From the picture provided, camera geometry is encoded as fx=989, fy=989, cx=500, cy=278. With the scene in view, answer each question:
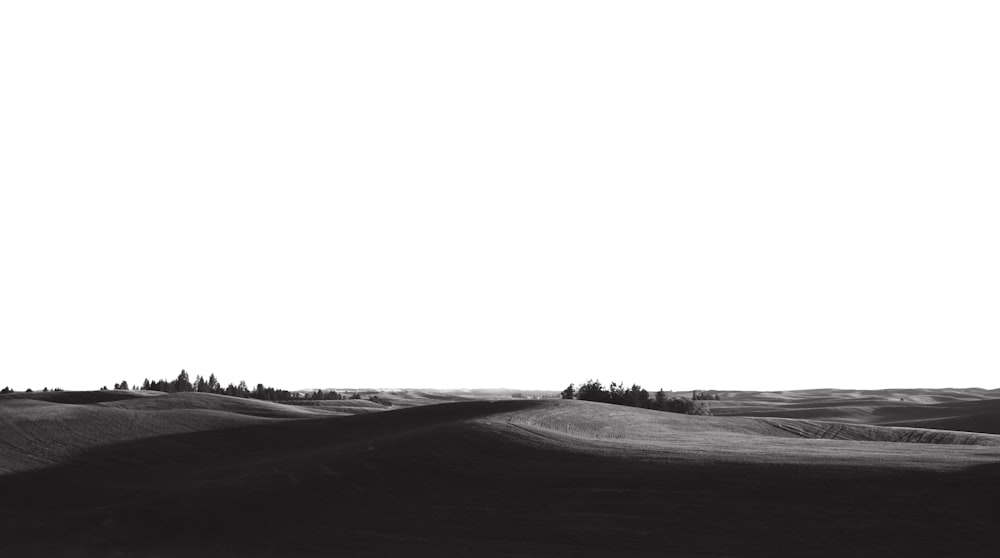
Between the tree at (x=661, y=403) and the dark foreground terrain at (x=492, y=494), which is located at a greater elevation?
the tree at (x=661, y=403)

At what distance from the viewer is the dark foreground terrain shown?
19344 mm

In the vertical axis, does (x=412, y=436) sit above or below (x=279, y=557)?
above

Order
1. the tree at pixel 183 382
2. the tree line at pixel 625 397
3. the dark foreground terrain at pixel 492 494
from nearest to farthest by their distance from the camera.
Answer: the dark foreground terrain at pixel 492 494
the tree line at pixel 625 397
the tree at pixel 183 382

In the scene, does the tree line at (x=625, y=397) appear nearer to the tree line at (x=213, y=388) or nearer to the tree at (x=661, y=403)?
the tree at (x=661, y=403)

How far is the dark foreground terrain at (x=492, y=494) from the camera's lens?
1934cm

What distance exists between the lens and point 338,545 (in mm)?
20453

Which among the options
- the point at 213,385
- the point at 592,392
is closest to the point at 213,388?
the point at 213,385

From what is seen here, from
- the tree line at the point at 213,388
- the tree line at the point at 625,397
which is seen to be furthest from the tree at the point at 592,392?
the tree line at the point at 213,388

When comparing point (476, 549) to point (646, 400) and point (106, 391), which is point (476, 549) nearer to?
point (106, 391)

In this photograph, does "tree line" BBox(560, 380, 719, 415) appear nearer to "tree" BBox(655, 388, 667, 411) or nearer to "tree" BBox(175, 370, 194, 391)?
"tree" BBox(655, 388, 667, 411)

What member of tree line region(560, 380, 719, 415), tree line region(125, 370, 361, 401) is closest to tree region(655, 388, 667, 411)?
tree line region(560, 380, 719, 415)

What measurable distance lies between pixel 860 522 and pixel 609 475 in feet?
20.0

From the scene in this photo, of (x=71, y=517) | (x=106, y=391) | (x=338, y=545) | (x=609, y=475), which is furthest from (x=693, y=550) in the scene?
(x=106, y=391)

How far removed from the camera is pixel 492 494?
22.9m
